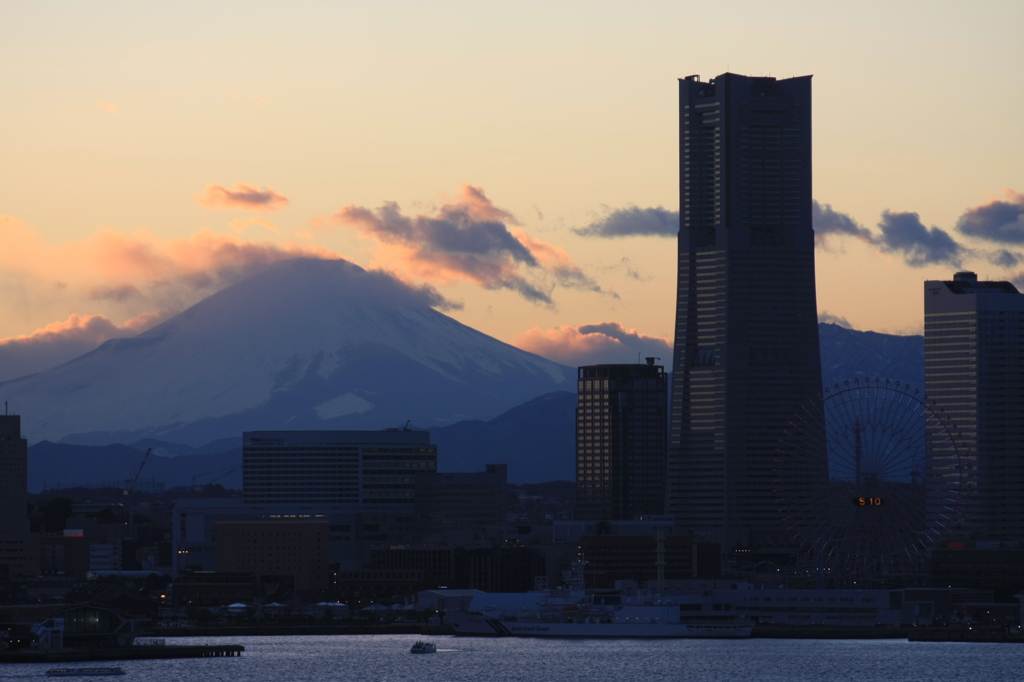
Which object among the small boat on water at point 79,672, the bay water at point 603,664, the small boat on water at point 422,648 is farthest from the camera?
the small boat on water at point 422,648

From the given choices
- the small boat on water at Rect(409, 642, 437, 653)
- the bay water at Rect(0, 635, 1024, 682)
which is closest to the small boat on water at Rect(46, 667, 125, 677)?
the bay water at Rect(0, 635, 1024, 682)

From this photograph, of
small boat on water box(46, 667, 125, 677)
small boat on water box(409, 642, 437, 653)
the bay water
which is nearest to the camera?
the bay water

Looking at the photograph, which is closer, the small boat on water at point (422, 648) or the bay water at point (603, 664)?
the bay water at point (603, 664)

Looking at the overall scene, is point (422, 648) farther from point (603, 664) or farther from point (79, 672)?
point (79, 672)

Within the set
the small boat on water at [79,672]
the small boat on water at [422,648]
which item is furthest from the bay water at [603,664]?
the small boat on water at [79,672]

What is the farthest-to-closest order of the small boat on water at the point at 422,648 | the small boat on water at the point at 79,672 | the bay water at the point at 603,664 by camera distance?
the small boat on water at the point at 422,648
the small boat on water at the point at 79,672
the bay water at the point at 603,664

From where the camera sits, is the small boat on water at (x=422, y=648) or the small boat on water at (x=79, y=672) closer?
the small boat on water at (x=79, y=672)

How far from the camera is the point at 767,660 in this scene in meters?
176

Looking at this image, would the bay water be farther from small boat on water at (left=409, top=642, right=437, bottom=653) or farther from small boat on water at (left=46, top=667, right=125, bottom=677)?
small boat on water at (left=46, top=667, right=125, bottom=677)

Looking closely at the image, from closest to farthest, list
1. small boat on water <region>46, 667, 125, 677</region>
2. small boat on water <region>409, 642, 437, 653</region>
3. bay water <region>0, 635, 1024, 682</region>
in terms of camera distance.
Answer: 1. bay water <region>0, 635, 1024, 682</region>
2. small boat on water <region>46, 667, 125, 677</region>
3. small boat on water <region>409, 642, 437, 653</region>

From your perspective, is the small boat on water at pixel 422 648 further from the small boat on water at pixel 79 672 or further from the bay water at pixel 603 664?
the small boat on water at pixel 79 672

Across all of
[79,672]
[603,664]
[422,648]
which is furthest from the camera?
[422,648]

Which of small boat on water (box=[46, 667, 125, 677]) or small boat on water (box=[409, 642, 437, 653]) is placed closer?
small boat on water (box=[46, 667, 125, 677])

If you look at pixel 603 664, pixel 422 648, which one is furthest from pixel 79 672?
pixel 603 664
